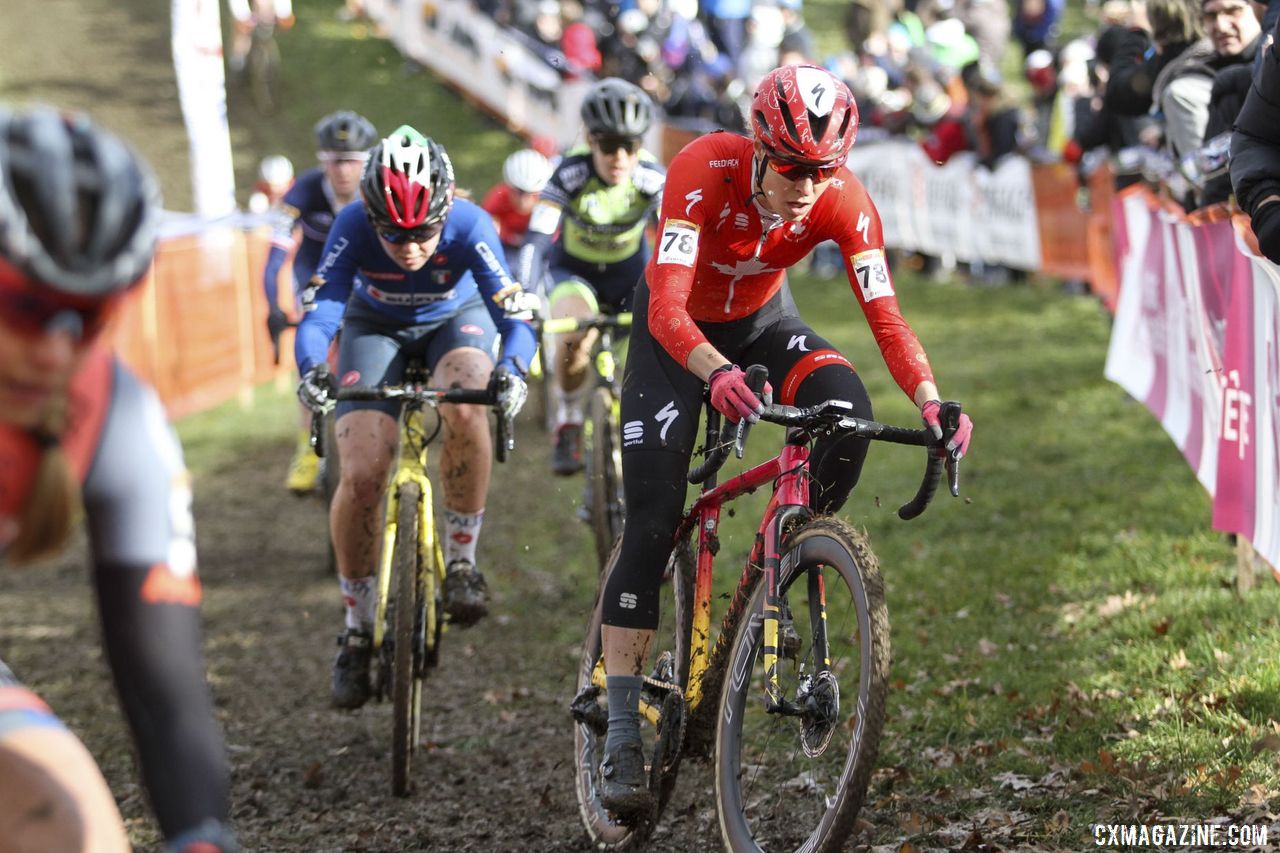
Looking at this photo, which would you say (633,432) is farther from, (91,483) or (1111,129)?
(1111,129)

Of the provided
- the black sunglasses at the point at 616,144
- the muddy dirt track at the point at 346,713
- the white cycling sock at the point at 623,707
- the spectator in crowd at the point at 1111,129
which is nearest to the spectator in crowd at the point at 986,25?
A: the spectator in crowd at the point at 1111,129

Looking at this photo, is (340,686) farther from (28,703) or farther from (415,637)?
(28,703)

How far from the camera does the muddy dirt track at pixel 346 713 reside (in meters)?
5.82

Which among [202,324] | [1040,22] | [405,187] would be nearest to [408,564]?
[405,187]

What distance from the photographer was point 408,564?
6199 millimetres

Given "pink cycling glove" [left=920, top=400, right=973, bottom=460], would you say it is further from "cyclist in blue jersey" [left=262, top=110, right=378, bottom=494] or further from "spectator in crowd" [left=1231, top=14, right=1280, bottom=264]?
Result: "cyclist in blue jersey" [left=262, top=110, right=378, bottom=494]

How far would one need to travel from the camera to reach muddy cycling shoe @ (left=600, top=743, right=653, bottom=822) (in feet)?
16.0

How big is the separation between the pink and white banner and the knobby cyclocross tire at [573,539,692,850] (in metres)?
2.53

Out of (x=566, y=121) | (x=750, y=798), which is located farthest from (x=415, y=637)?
(x=566, y=121)

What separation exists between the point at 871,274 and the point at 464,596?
8.41 feet

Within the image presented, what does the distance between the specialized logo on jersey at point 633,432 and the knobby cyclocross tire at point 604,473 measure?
10.3ft

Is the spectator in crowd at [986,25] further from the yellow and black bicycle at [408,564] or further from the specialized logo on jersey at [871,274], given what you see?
the specialized logo on jersey at [871,274]

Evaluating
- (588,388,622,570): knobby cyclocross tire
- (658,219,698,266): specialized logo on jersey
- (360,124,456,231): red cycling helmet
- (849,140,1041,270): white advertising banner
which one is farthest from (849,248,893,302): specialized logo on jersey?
(849,140,1041,270): white advertising banner

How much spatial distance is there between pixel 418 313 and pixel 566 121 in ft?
71.5
